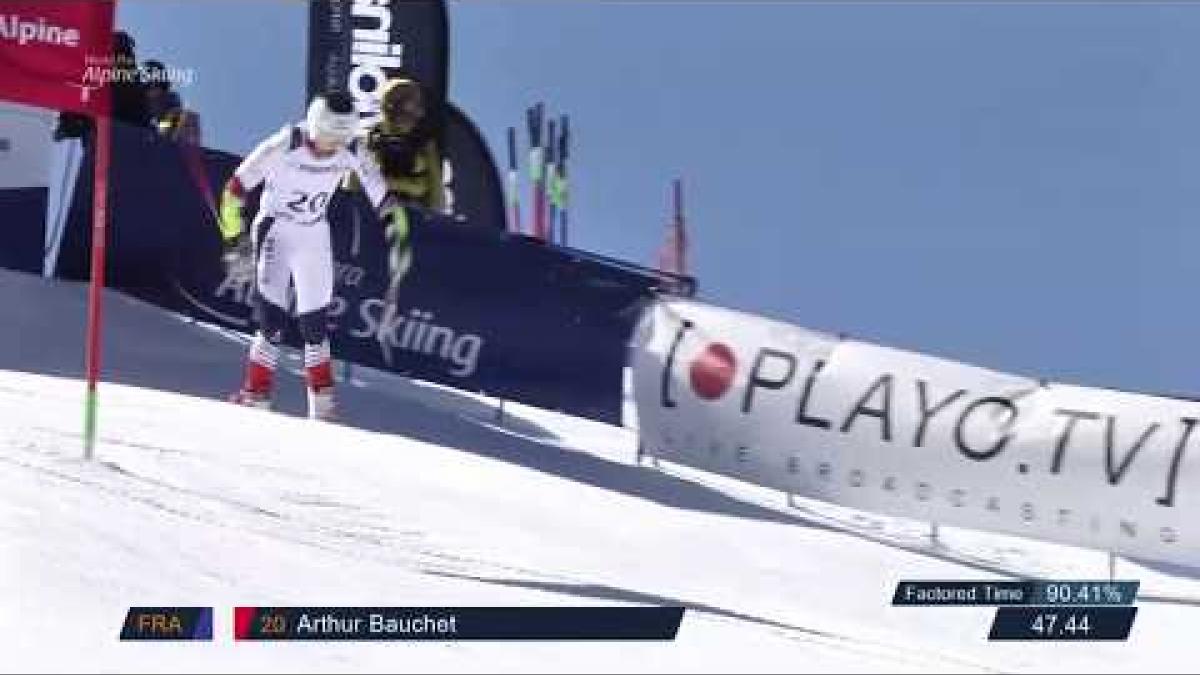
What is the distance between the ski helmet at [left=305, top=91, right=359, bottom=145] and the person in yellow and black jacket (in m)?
1.86

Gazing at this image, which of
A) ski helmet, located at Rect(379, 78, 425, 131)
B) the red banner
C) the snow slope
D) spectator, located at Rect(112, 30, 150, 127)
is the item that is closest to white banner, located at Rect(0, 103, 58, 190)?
spectator, located at Rect(112, 30, 150, 127)

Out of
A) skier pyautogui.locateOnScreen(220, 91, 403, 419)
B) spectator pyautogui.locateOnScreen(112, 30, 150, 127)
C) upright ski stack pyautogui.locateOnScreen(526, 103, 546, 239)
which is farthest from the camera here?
upright ski stack pyautogui.locateOnScreen(526, 103, 546, 239)

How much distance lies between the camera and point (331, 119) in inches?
357

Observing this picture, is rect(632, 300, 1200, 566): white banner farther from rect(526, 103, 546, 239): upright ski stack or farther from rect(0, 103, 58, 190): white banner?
rect(526, 103, 546, 239): upright ski stack

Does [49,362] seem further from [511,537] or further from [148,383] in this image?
[511,537]

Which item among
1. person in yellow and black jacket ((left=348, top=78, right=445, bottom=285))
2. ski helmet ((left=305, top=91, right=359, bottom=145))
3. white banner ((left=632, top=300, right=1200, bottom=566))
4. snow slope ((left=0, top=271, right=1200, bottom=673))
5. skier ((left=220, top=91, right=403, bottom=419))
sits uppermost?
person in yellow and black jacket ((left=348, top=78, right=445, bottom=285))

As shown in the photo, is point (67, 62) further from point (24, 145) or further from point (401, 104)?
point (24, 145)

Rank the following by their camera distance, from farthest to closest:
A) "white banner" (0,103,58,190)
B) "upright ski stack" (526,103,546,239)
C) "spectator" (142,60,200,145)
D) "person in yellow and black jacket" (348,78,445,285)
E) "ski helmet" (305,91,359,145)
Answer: "upright ski stack" (526,103,546,239)
"spectator" (142,60,200,145)
"white banner" (0,103,58,190)
"person in yellow and black jacket" (348,78,445,285)
"ski helmet" (305,91,359,145)

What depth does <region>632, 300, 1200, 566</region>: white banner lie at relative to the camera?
28.1 feet

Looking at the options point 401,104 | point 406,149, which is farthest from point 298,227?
point 401,104

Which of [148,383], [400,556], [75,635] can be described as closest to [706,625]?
[400,556]

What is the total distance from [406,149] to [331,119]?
84.3 inches

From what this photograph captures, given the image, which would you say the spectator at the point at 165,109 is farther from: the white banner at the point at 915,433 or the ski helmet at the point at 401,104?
the white banner at the point at 915,433

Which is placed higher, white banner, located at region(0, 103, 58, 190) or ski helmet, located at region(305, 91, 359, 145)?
white banner, located at region(0, 103, 58, 190)
